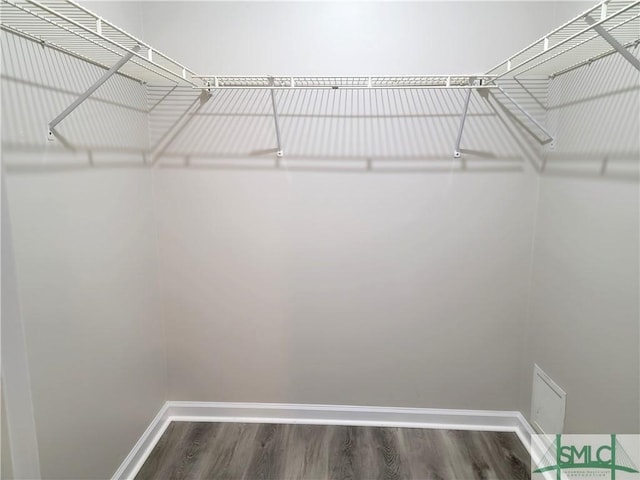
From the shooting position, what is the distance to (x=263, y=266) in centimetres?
200

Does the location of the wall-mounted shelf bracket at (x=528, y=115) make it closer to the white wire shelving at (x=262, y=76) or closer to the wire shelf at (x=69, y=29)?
the white wire shelving at (x=262, y=76)

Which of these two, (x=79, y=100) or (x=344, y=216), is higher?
(x=79, y=100)

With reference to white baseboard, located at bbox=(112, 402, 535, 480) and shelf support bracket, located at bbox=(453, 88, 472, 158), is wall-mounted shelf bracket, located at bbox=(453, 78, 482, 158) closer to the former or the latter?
shelf support bracket, located at bbox=(453, 88, 472, 158)

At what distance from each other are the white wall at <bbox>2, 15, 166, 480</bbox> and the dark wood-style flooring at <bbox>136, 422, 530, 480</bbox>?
0.90ft

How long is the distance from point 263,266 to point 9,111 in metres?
1.23

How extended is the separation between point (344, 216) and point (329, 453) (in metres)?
1.25

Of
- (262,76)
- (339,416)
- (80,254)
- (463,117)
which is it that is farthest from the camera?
(339,416)

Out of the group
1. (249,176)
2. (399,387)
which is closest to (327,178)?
(249,176)

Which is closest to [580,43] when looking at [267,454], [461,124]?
[461,124]

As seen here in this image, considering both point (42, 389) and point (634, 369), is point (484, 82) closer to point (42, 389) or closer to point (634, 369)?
point (634, 369)

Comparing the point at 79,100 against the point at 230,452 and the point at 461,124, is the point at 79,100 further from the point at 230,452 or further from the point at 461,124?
the point at 230,452

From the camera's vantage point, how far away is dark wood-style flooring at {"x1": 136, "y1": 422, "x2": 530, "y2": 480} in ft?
5.80

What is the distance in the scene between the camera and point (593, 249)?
4.79 feet

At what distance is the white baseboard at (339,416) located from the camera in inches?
81.4
